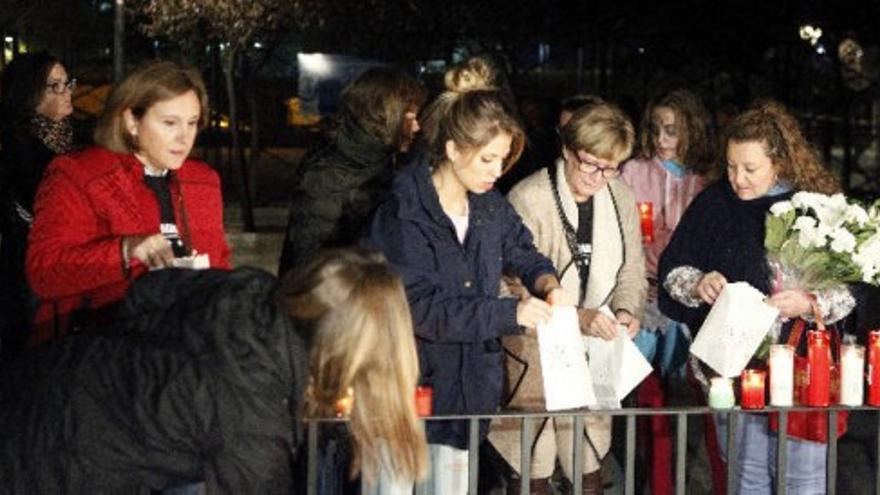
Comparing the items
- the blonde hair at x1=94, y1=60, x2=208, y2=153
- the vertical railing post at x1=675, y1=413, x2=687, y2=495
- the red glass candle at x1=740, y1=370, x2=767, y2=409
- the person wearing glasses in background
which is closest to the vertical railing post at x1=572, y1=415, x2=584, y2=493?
the vertical railing post at x1=675, y1=413, x2=687, y2=495

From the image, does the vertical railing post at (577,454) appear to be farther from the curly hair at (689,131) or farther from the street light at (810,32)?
the street light at (810,32)

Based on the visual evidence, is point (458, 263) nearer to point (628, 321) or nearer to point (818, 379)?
point (628, 321)

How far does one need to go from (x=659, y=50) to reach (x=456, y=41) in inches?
111

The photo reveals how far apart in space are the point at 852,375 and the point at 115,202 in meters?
2.58

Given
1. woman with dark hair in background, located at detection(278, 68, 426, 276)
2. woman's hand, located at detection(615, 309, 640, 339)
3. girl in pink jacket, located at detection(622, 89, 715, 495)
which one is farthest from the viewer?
girl in pink jacket, located at detection(622, 89, 715, 495)

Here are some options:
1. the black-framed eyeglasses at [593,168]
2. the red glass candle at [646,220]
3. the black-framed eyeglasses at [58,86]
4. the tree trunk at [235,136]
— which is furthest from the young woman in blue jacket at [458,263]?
the tree trunk at [235,136]

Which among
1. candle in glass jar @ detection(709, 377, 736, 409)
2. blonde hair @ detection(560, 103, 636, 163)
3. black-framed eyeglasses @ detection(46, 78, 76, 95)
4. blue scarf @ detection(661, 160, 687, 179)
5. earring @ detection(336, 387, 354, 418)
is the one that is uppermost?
black-framed eyeglasses @ detection(46, 78, 76, 95)

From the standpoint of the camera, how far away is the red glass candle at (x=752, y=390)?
542 cm

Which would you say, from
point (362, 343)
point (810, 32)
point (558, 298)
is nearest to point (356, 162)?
point (558, 298)

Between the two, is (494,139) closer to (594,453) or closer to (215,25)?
(594,453)

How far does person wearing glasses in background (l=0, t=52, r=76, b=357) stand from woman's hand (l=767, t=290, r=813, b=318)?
3188 millimetres

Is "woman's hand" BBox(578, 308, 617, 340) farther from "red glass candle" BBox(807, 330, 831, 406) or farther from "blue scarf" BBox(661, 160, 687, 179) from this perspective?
"blue scarf" BBox(661, 160, 687, 179)

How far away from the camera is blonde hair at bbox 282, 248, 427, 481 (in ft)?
12.6

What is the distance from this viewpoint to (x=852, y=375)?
17.9 ft
